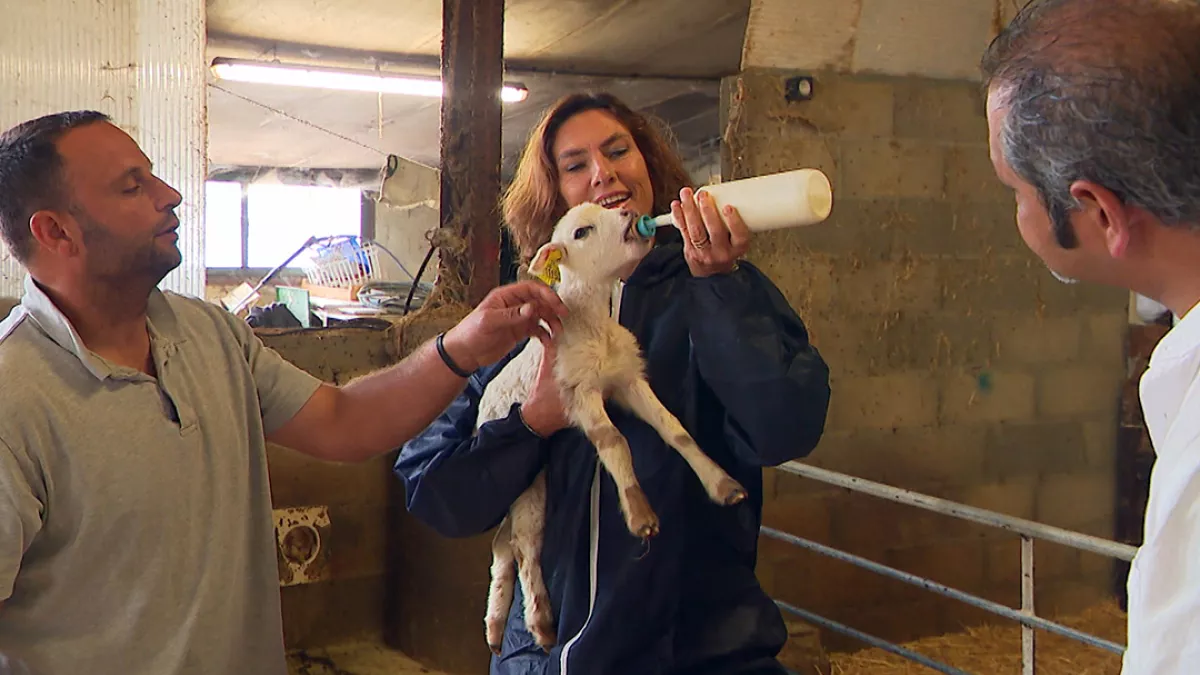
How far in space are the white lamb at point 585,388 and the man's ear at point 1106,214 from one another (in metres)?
0.58

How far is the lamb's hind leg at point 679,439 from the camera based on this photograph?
1.30 metres

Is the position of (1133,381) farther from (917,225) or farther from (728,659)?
(728,659)

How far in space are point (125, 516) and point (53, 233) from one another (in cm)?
41

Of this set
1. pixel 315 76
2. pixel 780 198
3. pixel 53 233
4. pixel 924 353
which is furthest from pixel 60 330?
pixel 315 76

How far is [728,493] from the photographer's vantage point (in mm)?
1297

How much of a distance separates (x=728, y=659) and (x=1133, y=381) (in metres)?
3.28

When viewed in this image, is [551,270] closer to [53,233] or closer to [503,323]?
[503,323]

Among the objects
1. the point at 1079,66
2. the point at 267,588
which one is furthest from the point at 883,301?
the point at 1079,66

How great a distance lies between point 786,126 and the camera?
3479 millimetres

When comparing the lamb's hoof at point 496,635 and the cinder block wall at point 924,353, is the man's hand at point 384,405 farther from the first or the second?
the cinder block wall at point 924,353

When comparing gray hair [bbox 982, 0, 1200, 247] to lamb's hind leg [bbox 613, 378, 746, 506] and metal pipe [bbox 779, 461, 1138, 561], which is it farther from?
metal pipe [bbox 779, 461, 1138, 561]

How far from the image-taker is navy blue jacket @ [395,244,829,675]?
1.31m

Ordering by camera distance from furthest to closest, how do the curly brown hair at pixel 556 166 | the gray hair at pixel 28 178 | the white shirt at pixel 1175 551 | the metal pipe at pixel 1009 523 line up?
the metal pipe at pixel 1009 523 → the curly brown hair at pixel 556 166 → the gray hair at pixel 28 178 → the white shirt at pixel 1175 551

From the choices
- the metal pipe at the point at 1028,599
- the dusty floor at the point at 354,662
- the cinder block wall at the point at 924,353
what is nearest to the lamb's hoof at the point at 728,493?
the metal pipe at the point at 1028,599
